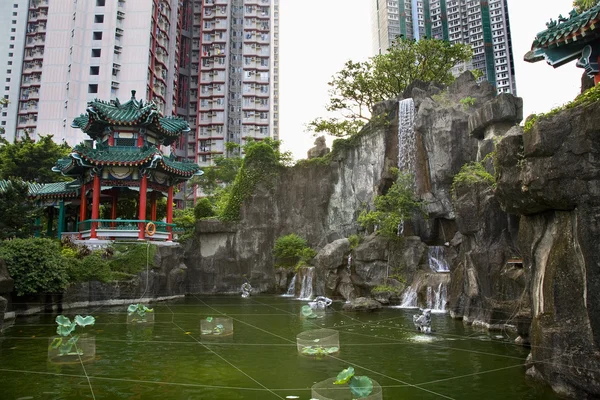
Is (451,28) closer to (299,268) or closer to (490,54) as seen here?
(490,54)

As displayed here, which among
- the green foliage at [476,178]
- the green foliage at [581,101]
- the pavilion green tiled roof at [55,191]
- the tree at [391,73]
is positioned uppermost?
the tree at [391,73]

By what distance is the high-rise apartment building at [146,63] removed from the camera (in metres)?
48.3

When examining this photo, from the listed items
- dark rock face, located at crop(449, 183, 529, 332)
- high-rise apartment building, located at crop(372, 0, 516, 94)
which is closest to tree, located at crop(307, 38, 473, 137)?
dark rock face, located at crop(449, 183, 529, 332)

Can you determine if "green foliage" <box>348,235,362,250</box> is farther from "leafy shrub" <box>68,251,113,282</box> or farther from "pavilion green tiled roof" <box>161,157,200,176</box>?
"leafy shrub" <box>68,251,113,282</box>

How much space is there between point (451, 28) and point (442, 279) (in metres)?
65.3

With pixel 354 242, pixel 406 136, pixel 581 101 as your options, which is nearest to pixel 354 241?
pixel 354 242

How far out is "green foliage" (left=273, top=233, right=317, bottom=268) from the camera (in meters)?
26.4

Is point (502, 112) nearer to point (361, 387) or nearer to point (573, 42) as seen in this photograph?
point (573, 42)

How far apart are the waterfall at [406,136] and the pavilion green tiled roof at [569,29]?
15.2 metres

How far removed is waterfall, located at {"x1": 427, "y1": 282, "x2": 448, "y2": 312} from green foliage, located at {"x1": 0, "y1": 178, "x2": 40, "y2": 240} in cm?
1647

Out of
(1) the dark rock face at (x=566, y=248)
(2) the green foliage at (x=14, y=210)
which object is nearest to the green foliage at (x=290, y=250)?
(2) the green foliage at (x=14, y=210)

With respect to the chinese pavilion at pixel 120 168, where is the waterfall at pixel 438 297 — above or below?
below

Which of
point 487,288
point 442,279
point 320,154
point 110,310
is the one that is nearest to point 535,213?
point 487,288

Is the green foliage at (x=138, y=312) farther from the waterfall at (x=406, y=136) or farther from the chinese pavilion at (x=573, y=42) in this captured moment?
the waterfall at (x=406, y=136)
